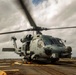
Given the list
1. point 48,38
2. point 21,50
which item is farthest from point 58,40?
point 21,50

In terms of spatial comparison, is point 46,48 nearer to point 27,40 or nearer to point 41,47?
point 41,47

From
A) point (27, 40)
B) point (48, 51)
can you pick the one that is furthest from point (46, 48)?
point (27, 40)

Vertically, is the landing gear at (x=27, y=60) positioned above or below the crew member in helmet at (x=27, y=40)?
below

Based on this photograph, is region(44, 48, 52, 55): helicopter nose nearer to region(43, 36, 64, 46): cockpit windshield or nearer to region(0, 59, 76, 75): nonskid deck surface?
region(43, 36, 64, 46): cockpit windshield

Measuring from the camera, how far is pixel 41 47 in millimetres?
24156

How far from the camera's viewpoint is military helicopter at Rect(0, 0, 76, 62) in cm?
2214

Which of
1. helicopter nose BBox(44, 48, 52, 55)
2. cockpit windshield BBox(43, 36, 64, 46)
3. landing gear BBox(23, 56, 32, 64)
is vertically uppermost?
cockpit windshield BBox(43, 36, 64, 46)

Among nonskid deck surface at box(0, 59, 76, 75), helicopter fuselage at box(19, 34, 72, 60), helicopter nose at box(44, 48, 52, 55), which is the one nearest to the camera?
nonskid deck surface at box(0, 59, 76, 75)

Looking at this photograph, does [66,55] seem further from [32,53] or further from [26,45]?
[26,45]

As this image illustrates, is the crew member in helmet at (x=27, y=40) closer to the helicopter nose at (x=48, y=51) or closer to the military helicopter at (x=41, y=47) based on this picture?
the military helicopter at (x=41, y=47)

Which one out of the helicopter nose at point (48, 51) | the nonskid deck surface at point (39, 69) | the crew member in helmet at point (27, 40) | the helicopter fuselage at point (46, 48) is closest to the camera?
the nonskid deck surface at point (39, 69)

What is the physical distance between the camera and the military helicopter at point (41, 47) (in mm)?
22141

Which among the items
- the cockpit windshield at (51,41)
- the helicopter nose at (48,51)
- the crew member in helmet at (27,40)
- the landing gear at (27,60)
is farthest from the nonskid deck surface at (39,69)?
the crew member in helmet at (27,40)

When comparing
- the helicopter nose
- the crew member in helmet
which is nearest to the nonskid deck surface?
the helicopter nose
